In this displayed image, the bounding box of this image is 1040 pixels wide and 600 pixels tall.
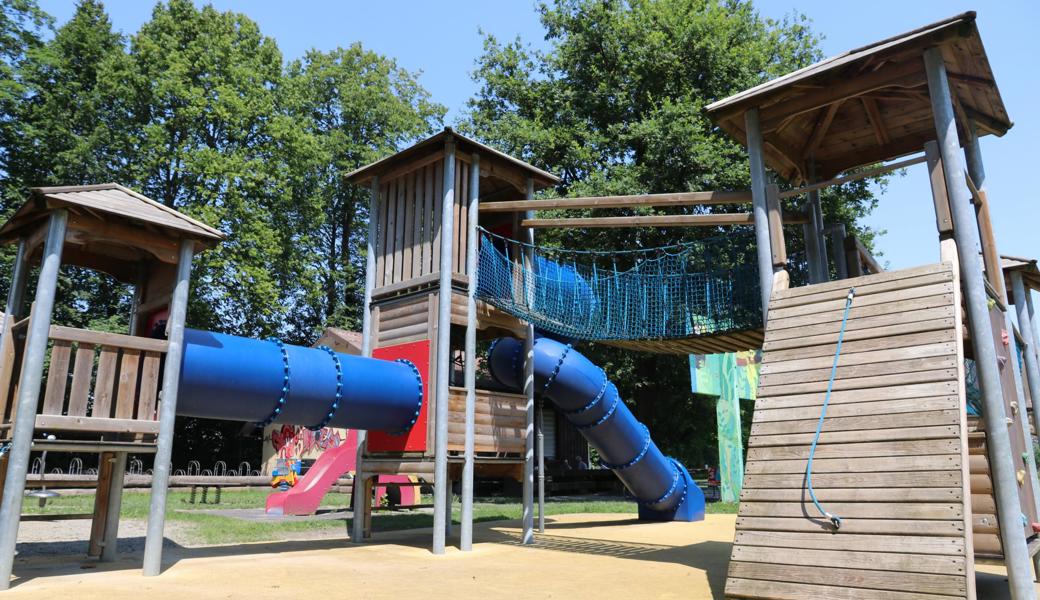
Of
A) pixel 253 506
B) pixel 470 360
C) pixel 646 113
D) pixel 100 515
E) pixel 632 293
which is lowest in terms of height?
pixel 253 506

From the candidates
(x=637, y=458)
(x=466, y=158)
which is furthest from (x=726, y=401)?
(x=466, y=158)

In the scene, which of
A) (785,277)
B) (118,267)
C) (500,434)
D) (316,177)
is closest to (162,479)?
(118,267)

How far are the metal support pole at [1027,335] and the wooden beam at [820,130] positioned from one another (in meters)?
3.06

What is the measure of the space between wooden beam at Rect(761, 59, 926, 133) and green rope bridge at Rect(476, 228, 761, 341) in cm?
222

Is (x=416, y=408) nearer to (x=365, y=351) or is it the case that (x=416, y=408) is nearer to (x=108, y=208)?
(x=365, y=351)

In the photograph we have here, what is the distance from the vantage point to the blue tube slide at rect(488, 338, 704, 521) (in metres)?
10.4

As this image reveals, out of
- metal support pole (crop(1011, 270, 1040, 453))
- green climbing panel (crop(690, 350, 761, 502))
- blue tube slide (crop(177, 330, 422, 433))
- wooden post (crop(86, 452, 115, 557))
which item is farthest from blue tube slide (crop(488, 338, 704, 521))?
metal support pole (crop(1011, 270, 1040, 453))

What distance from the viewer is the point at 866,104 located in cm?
773

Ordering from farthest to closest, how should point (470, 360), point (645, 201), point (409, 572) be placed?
point (470, 360), point (645, 201), point (409, 572)

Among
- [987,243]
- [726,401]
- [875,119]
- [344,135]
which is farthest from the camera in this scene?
[344,135]

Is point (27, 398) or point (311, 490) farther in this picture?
point (311, 490)

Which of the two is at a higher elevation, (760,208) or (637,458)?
(760,208)

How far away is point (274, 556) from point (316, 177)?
69.1ft

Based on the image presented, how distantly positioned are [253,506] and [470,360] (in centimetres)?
914
